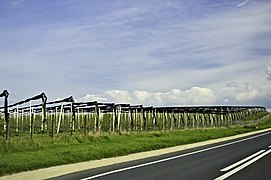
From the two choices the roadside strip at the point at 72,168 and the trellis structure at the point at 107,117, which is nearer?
the roadside strip at the point at 72,168

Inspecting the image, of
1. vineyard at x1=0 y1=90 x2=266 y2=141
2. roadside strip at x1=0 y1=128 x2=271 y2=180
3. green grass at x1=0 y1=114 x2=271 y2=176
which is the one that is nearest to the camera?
roadside strip at x1=0 y1=128 x2=271 y2=180

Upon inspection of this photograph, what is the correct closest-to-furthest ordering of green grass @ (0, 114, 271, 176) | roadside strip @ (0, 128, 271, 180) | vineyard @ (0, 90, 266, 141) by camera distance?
roadside strip @ (0, 128, 271, 180), green grass @ (0, 114, 271, 176), vineyard @ (0, 90, 266, 141)

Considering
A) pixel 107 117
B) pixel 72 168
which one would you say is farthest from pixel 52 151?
pixel 107 117

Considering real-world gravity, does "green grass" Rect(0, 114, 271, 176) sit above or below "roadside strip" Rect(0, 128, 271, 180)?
above

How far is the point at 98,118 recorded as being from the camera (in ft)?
123

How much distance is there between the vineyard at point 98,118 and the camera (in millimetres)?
34688

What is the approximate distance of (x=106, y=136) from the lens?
1104 inches

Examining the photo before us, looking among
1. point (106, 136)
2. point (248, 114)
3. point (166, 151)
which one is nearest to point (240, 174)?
point (166, 151)

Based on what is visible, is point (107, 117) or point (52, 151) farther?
point (107, 117)

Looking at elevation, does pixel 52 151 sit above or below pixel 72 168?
above

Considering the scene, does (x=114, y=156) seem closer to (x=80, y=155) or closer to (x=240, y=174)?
(x=80, y=155)

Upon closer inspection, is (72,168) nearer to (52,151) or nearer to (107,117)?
(52,151)

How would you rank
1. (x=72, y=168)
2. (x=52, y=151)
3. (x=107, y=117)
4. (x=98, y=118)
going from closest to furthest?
(x=72, y=168) < (x=52, y=151) < (x=98, y=118) < (x=107, y=117)

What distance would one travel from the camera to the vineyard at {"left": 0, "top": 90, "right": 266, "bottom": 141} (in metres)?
34.7
